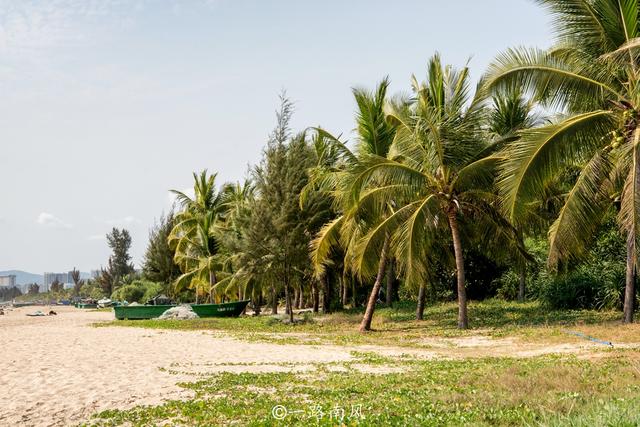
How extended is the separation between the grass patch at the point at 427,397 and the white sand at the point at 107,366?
0.84m

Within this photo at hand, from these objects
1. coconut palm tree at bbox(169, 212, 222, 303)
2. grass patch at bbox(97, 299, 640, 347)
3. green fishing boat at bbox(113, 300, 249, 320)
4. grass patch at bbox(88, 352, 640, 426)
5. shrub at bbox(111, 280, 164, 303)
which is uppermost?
coconut palm tree at bbox(169, 212, 222, 303)

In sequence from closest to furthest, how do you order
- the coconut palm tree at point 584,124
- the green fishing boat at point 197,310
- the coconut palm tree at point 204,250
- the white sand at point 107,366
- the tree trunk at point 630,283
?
the white sand at point 107,366 → the coconut palm tree at point 584,124 → the tree trunk at point 630,283 → the green fishing boat at point 197,310 → the coconut palm tree at point 204,250

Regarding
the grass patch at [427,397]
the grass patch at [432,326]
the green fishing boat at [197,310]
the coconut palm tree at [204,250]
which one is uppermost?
the coconut palm tree at [204,250]

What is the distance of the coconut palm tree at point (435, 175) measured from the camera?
58.9ft

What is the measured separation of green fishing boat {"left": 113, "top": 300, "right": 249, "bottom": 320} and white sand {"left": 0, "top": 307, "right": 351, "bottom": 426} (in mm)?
9795

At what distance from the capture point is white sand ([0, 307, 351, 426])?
8.95 m

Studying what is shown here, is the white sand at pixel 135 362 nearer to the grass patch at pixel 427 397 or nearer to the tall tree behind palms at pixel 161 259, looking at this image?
the grass patch at pixel 427 397

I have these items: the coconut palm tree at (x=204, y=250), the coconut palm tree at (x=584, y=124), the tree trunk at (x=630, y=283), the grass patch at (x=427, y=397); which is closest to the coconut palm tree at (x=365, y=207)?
the coconut palm tree at (x=584, y=124)

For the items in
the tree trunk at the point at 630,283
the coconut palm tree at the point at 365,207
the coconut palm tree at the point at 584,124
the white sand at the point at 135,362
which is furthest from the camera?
the coconut palm tree at the point at 365,207

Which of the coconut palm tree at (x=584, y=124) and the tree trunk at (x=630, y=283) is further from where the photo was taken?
the tree trunk at (x=630, y=283)

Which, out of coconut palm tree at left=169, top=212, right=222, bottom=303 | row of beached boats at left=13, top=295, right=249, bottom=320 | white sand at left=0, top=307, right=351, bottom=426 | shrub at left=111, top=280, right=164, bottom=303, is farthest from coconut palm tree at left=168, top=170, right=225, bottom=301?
white sand at left=0, top=307, right=351, bottom=426

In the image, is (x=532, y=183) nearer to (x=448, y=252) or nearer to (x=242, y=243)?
(x=448, y=252)

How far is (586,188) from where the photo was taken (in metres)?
14.6

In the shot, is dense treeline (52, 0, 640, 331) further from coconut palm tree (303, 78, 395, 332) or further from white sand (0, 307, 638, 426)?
white sand (0, 307, 638, 426)
